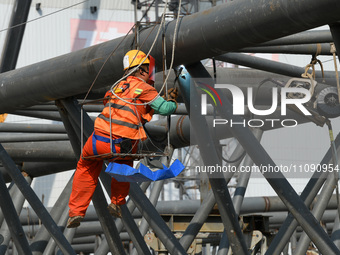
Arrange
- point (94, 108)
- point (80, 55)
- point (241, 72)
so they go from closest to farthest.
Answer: point (80, 55), point (241, 72), point (94, 108)

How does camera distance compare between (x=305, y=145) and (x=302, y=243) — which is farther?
(x=305, y=145)

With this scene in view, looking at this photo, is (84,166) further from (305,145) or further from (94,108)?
(305,145)

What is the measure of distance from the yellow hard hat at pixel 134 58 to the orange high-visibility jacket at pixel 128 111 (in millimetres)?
157

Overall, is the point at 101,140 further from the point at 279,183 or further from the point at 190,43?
the point at 279,183

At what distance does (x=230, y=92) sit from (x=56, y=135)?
16.4 feet

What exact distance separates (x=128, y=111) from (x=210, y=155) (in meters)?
1.95

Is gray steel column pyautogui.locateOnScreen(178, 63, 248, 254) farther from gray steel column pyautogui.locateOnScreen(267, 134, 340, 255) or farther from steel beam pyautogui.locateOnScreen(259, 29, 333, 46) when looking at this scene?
steel beam pyautogui.locateOnScreen(259, 29, 333, 46)

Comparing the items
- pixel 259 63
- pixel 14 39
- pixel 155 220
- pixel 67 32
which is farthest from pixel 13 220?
pixel 67 32

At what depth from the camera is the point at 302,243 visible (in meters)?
12.9

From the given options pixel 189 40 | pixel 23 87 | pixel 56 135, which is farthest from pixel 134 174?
pixel 56 135

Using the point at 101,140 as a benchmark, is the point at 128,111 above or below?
above

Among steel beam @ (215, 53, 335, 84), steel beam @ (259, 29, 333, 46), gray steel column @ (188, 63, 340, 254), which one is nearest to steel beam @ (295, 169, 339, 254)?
steel beam @ (215, 53, 335, 84)

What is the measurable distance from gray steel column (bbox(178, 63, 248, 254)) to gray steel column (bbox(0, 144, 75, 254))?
296cm

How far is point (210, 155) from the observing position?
10.4 metres
